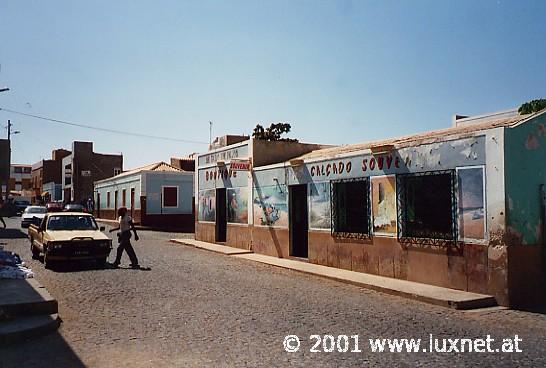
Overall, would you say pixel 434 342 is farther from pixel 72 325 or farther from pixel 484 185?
pixel 72 325

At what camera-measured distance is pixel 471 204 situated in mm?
10523

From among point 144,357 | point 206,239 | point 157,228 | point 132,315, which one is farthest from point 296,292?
point 157,228

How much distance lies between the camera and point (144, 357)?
244 inches

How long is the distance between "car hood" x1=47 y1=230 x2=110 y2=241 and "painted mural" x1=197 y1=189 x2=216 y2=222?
860 cm

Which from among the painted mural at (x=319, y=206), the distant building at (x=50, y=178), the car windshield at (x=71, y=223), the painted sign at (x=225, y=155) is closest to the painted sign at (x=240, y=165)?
the painted sign at (x=225, y=155)

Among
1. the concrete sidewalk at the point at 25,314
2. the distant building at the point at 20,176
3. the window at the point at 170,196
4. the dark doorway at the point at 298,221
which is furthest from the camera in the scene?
the distant building at the point at 20,176

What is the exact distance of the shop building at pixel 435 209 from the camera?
32.7 ft

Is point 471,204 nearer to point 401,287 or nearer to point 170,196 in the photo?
point 401,287

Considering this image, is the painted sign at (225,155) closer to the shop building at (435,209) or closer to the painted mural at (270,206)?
the painted mural at (270,206)

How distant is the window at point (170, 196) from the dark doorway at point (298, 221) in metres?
22.6

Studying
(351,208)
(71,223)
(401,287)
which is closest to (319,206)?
(351,208)

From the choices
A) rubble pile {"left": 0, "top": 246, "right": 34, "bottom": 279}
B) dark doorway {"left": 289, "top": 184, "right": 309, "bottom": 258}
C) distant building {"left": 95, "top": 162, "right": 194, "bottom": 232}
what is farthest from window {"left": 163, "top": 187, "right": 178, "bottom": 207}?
rubble pile {"left": 0, "top": 246, "right": 34, "bottom": 279}

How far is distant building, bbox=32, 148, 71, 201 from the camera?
7444 centimetres

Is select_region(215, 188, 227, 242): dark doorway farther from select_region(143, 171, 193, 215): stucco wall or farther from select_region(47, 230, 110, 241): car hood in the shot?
select_region(143, 171, 193, 215): stucco wall
